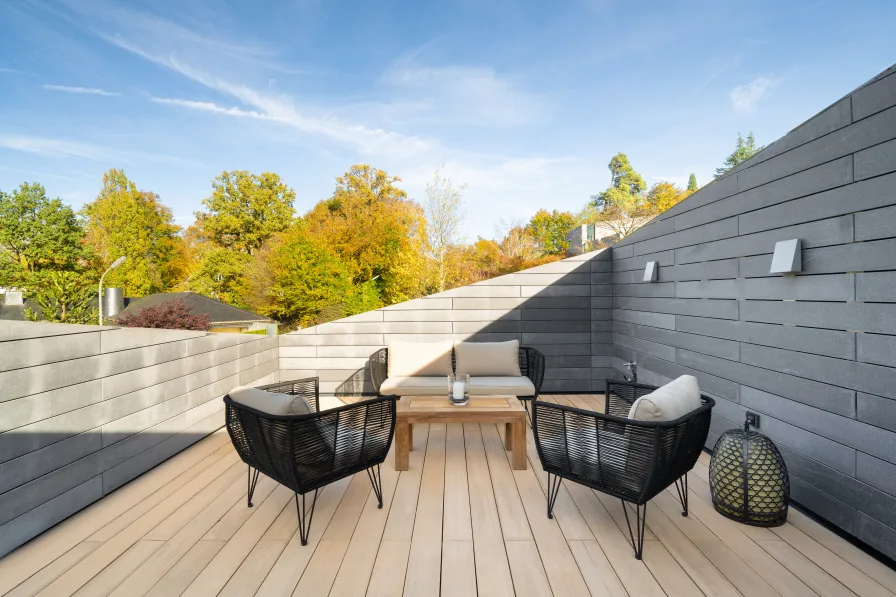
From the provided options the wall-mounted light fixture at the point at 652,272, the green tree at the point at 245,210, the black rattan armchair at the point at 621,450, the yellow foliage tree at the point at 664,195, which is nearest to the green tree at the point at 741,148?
the yellow foliage tree at the point at 664,195

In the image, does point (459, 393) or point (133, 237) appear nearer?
point (459, 393)

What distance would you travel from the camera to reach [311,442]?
2289mm

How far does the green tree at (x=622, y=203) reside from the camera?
21367 millimetres

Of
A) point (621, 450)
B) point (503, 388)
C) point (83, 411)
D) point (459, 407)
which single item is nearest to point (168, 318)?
point (83, 411)

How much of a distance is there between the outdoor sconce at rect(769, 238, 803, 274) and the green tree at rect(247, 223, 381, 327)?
655 inches

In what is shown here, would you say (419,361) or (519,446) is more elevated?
(419,361)

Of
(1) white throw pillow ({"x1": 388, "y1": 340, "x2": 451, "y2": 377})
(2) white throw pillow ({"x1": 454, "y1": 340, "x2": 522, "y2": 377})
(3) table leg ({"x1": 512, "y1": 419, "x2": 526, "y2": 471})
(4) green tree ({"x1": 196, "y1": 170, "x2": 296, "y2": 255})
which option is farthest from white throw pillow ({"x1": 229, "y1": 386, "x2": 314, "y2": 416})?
(4) green tree ({"x1": 196, "y1": 170, "x2": 296, "y2": 255})

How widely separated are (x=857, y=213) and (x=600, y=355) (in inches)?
143

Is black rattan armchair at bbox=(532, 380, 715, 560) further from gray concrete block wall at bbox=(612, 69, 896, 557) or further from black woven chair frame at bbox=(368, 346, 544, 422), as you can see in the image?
black woven chair frame at bbox=(368, 346, 544, 422)

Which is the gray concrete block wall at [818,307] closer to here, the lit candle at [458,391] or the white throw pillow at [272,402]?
the lit candle at [458,391]

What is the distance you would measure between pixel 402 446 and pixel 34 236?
31.6m

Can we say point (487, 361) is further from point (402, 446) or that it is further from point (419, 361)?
point (402, 446)

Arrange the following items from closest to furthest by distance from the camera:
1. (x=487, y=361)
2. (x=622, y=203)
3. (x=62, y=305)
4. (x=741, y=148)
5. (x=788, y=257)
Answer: (x=788, y=257) < (x=487, y=361) < (x=62, y=305) < (x=622, y=203) < (x=741, y=148)

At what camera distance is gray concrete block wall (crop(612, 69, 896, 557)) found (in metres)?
1.99
